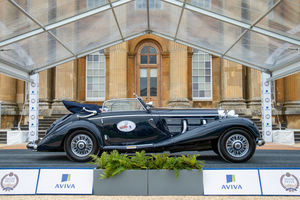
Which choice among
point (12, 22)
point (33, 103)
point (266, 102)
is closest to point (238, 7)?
point (266, 102)

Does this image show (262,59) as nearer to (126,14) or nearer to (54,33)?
(126,14)

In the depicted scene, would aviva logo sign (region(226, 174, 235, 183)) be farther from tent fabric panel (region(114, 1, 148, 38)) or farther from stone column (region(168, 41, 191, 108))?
stone column (region(168, 41, 191, 108))

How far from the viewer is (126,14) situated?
811 centimetres

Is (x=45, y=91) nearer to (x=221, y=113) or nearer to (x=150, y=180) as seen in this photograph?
(x=221, y=113)

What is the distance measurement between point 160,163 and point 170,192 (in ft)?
1.30

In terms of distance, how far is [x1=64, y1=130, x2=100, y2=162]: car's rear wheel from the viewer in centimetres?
528

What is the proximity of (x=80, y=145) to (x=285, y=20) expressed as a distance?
5224 millimetres

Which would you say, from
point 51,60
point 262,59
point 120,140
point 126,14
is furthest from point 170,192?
point 51,60

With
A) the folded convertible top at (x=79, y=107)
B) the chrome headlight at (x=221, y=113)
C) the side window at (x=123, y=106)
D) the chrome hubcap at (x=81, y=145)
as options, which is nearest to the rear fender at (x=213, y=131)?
the chrome headlight at (x=221, y=113)

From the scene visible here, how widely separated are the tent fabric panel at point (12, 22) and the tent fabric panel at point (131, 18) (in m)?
2.31

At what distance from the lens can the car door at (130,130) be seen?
529 cm

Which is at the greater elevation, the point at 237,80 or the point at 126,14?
the point at 126,14

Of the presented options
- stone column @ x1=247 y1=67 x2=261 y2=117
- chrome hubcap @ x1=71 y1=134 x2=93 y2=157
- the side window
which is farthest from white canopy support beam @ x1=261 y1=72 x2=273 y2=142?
chrome hubcap @ x1=71 y1=134 x2=93 y2=157

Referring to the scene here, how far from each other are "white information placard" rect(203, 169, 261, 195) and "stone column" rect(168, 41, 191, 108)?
10.4m
